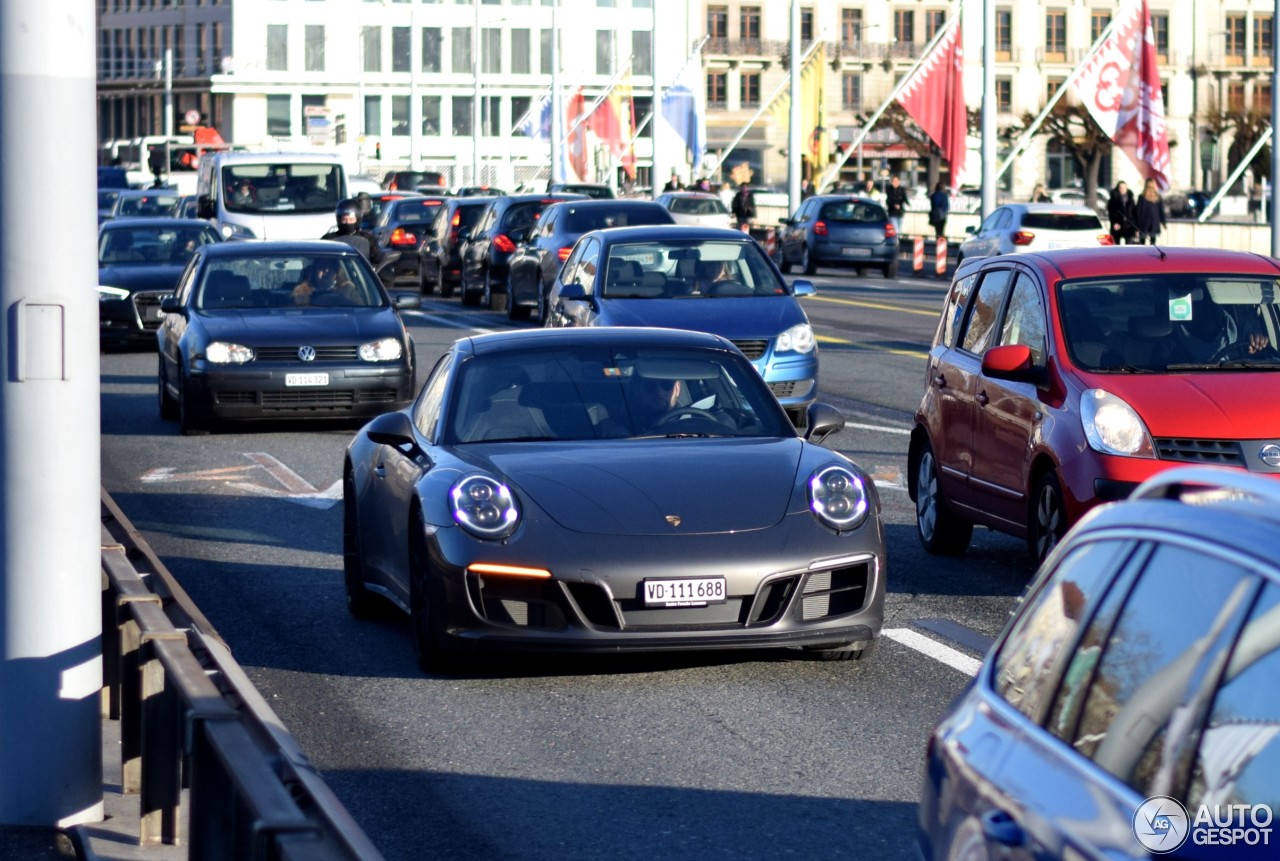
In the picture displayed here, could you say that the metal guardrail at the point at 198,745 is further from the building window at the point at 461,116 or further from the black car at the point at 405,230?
the building window at the point at 461,116

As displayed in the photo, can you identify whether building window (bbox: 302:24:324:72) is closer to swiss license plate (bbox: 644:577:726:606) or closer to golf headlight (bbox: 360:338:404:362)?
golf headlight (bbox: 360:338:404:362)

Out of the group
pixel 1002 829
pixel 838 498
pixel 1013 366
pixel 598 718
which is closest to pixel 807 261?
pixel 1013 366

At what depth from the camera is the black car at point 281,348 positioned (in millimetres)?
17781

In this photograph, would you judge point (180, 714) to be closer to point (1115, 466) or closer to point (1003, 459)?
point (1115, 466)

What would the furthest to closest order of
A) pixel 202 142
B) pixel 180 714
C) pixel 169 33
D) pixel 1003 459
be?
pixel 169 33 → pixel 202 142 → pixel 1003 459 → pixel 180 714

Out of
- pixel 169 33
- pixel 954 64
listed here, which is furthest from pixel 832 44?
pixel 954 64

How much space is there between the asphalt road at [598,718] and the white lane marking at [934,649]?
0.06 ft

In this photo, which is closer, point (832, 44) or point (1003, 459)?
point (1003, 459)

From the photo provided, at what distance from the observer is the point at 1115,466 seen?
9.73m

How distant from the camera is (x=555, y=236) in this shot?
30156 mm

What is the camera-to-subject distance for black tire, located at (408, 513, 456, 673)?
8.34m

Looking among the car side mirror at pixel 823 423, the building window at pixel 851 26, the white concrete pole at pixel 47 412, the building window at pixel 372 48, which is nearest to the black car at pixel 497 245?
the car side mirror at pixel 823 423

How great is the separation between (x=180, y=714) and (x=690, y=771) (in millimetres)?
1846

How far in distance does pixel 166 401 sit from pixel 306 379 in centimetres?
192
